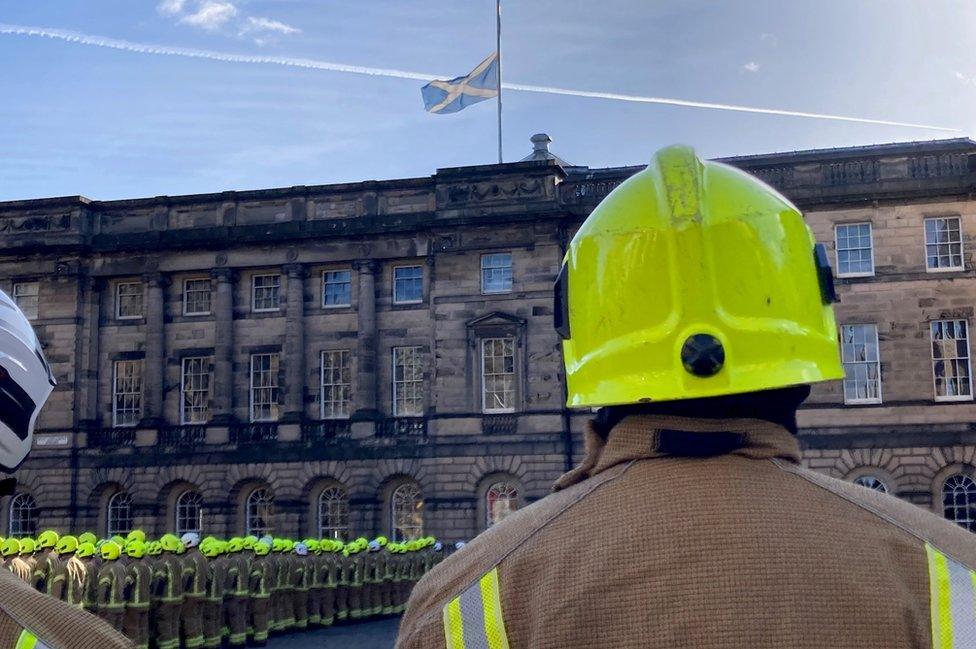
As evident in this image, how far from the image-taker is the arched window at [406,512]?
36406 millimetres

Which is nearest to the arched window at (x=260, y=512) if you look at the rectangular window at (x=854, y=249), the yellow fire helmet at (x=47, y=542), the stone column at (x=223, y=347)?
the stone column at (x=223, y=347)

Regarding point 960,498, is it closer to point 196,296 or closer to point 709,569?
point 196,296

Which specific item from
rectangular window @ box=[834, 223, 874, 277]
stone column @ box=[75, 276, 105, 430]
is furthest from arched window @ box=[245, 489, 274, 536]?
rectangular window @ box=[834, 223, 874, 277]

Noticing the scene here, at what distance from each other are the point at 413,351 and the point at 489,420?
373 cm

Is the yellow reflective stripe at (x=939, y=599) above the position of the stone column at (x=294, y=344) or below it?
below

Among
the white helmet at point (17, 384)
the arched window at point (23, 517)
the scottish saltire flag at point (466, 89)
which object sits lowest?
the arched window at point (23, 517)

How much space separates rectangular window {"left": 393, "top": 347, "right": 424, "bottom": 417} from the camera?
37.0 meters

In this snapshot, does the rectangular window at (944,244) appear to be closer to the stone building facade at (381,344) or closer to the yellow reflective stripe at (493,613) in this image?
the stone building facade at (381,344)

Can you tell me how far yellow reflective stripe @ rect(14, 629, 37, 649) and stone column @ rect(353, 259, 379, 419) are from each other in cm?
3420

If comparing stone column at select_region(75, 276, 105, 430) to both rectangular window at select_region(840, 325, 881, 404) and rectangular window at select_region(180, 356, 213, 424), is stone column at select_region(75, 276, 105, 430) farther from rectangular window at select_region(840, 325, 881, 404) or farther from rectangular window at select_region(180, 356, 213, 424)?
rectangular window at select_region(840, 325, 881, 404)

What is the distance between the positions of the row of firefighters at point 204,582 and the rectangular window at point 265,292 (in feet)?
45.3

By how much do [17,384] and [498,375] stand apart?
107 feet

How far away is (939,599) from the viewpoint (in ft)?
7.48

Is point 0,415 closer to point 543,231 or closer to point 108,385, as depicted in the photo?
point 543,231
